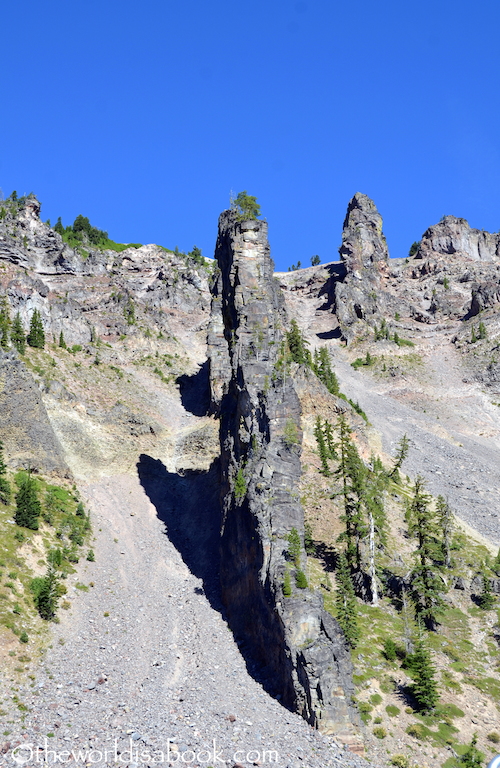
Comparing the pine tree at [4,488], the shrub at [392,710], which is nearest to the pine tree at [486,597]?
the shrub at [392,710]

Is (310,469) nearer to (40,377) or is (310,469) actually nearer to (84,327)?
(40,377)

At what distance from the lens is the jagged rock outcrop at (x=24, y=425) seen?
67.2m

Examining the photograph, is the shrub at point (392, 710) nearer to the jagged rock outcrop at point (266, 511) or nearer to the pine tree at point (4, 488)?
the jagged rock outcrop at point (266, 511)

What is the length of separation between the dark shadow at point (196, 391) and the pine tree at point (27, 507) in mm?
43288

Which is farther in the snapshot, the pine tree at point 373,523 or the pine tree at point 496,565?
the pine tree at point 496,565

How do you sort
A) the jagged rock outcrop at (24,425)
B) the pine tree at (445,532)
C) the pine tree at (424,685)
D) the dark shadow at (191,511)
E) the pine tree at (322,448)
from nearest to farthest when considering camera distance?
the pine tree at (424,685), the pine tree at (445,532), the dark shadow at (191,511), the pine tree at (322,448), the jagged rock outcrop at (24,425)

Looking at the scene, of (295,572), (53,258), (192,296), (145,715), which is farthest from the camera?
(192,296)

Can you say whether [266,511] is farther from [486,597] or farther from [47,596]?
[486,597]

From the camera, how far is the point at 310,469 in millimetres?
66312

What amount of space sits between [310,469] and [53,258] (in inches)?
4086

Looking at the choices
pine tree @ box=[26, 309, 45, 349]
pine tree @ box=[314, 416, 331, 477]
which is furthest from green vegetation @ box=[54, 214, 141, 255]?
pine tree @ box=[314, 416, 331, 477]

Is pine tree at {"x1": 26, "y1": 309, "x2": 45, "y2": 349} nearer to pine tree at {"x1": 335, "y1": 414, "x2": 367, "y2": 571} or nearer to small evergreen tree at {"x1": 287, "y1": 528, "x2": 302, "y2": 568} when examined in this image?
pine tree at {"x1": 335, "y1": 414, "x2": 367, "y2": 571}

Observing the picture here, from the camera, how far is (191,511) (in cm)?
7019

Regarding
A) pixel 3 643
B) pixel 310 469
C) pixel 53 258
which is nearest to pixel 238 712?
pixel 3 643
